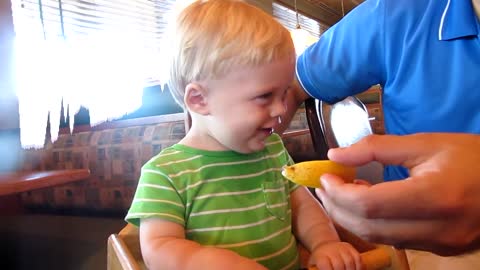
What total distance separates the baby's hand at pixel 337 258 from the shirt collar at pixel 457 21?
0.50m

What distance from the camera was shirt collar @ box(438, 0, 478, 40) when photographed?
0.84 metres

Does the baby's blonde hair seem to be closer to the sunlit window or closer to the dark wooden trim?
the dark wooden trim

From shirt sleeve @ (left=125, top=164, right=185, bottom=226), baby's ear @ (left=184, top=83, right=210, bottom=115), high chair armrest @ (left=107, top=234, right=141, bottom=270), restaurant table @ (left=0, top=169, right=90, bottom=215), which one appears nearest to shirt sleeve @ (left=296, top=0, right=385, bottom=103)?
baby's ear @ (left=184, top=83, right=210, bottom=115)

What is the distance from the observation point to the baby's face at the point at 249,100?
70cm

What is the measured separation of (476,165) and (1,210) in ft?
7.83

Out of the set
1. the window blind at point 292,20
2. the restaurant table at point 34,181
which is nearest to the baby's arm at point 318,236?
the restaurant table at point 34,181

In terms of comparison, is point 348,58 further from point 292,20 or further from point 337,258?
point 292,20

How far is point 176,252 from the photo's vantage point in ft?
2.06

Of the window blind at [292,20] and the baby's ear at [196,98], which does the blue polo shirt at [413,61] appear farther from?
the window blind at [292,20]

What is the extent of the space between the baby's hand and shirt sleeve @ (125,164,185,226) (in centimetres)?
24

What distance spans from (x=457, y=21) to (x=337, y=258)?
547 mm

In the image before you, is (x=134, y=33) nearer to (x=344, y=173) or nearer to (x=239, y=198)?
(x=239, y=198)

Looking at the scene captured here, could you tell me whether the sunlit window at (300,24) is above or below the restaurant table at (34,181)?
above

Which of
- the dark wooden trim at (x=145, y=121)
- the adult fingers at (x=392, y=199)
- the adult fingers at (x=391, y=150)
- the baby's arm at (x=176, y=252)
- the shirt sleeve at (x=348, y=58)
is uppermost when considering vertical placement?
the shirt sleeve at (x=348, y=58)
